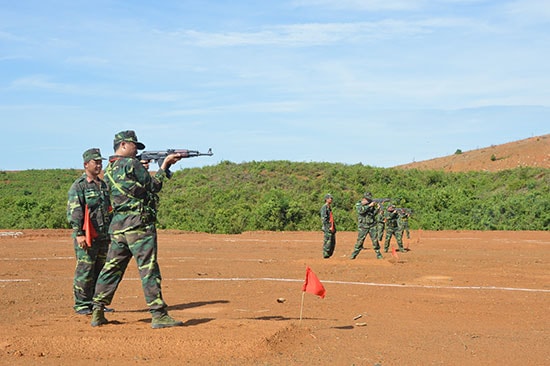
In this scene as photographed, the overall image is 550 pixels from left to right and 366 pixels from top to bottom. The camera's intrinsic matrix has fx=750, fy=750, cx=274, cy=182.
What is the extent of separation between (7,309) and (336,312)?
16.2 feet

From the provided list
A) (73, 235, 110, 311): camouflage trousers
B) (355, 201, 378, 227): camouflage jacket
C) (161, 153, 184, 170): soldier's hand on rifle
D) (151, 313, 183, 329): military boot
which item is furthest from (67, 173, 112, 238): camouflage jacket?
(355, 201, 378, 227): camouflage jacket

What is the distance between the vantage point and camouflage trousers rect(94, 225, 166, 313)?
340 inches

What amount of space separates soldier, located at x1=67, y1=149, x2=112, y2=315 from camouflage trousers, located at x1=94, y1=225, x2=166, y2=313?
147 cm

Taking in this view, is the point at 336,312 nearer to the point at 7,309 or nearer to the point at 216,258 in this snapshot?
the point at 7,309

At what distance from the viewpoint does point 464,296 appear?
1309cm

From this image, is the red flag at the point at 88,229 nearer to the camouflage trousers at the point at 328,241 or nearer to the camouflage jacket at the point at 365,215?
the camouflage trousers at the point at 328,241

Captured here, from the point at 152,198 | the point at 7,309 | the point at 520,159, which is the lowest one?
the point at 7,309

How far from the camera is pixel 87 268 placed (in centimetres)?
1029

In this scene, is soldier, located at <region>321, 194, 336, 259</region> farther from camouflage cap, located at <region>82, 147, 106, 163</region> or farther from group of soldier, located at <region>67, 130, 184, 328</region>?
group of soldier, located at <region>67, 130, 184, 328</region>

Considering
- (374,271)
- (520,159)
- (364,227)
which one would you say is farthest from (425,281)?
(520,159)

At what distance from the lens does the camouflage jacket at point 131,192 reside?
870 cm

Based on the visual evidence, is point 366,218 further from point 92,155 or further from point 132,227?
point 132,227

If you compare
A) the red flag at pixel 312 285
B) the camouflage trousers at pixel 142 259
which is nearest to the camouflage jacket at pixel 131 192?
the camouflage trousers at pixel 142 259

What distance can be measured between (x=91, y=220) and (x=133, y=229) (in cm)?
182
